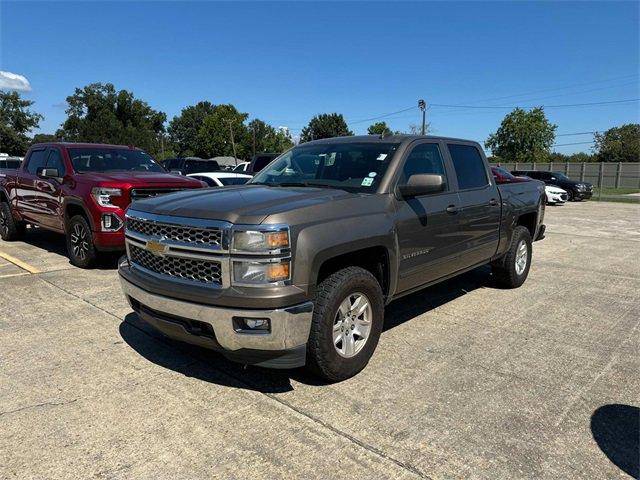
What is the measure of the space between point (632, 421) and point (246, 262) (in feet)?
8.94

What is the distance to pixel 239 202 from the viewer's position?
348 cm

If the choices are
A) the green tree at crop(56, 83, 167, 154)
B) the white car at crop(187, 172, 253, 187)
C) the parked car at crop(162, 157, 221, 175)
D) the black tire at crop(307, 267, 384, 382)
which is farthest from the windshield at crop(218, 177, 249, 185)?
the green tree at crop(56, 83, 167, 154)

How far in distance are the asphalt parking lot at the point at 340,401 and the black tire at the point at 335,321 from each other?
0.15m

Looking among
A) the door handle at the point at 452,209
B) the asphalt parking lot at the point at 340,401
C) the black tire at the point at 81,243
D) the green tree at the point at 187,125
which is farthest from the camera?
the green tree at the point at 187,125

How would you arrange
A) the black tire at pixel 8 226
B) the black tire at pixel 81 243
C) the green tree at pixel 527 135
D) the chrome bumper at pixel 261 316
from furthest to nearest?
the green tree at pixel 527 135, the black tire at pixel 8 226, the black tire at pixel 81 243, the chrome bumper at pixel 261 316

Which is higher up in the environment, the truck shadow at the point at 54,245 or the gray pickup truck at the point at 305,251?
the gray pickup truck at the point at 305,251

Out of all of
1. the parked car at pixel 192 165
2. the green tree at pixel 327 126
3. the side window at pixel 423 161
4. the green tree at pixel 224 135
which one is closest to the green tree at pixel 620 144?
the green tree at pixel 327 126

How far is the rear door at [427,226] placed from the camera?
4159 millimetres

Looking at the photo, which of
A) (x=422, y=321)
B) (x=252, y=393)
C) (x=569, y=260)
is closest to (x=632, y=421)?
(x=422, y=321)

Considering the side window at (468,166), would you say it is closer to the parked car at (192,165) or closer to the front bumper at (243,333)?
the front bumper at (243,333)

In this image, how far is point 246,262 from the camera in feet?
10.2

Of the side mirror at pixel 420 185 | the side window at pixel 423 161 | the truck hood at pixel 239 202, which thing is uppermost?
the side window at pixel 423 161

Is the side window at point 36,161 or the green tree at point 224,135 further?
the green tree at point 224,135

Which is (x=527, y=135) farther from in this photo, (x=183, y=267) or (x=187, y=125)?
(x=187, y=125)
